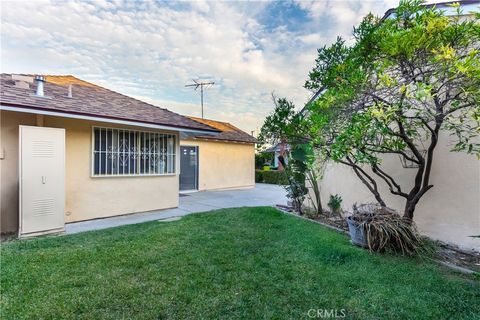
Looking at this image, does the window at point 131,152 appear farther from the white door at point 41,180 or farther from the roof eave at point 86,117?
the white door at point 41,180

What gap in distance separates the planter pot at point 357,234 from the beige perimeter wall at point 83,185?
635 centimetres

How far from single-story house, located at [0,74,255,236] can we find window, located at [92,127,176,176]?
1.1 inches

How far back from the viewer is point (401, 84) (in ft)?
13.9

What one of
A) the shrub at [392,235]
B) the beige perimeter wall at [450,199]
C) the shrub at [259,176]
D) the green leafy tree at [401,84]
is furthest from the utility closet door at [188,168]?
the shrub at [392,235]

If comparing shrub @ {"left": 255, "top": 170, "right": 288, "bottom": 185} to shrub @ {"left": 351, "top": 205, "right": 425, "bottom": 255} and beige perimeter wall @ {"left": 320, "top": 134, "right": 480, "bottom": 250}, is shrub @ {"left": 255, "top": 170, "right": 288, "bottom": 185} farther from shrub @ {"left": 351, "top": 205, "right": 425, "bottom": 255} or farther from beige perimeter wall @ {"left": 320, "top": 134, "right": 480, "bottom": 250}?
shrub @ {"left": 351, "top": 205, "right": 425, "bottom": 255}

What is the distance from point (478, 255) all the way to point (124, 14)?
11.4 m

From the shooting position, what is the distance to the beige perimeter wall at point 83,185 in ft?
20.1

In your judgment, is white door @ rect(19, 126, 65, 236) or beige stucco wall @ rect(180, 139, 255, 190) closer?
white door @ rect(19, 126, 65, 236)

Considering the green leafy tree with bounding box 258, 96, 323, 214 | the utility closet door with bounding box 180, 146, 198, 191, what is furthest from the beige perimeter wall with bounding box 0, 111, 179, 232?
the utility closet door with bounding box 180, 146, 198, 191

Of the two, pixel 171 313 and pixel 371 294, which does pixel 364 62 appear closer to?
pixel 371 294

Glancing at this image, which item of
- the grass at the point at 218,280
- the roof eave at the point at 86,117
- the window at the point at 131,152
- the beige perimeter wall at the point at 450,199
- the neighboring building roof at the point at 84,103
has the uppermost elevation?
the neighboring building roof at the point at 84,103

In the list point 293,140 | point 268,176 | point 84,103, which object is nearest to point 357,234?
point 293,140

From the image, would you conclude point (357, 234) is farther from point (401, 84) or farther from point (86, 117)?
point (86, 117)

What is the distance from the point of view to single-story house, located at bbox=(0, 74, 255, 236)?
583 centimetres
